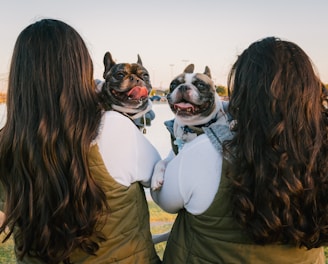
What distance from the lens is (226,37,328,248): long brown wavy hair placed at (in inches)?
73.0

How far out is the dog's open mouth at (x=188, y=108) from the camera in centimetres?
334

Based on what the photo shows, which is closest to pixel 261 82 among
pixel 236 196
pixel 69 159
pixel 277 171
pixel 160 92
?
pixel 277 171

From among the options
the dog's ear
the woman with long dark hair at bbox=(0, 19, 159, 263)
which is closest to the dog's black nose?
the dog's ear

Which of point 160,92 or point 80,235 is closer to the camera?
point 80,235

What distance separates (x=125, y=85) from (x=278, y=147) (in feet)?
5.58

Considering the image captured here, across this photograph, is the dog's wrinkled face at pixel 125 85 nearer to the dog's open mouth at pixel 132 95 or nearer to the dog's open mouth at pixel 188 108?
the dog's open mouth at pixel 132 95

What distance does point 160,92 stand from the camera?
173 inches

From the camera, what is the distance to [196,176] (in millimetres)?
1940

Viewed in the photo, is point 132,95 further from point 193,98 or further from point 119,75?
point 193,98

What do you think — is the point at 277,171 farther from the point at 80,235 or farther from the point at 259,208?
the point at 80,235

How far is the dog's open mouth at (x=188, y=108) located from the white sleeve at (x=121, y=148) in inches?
51.2

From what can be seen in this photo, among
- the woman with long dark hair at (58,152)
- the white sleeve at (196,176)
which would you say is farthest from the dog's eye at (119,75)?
the white sleeve at (196,176)

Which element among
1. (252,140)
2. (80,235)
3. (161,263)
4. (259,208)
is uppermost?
(252,140)

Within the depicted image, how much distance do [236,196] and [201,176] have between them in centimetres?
18
